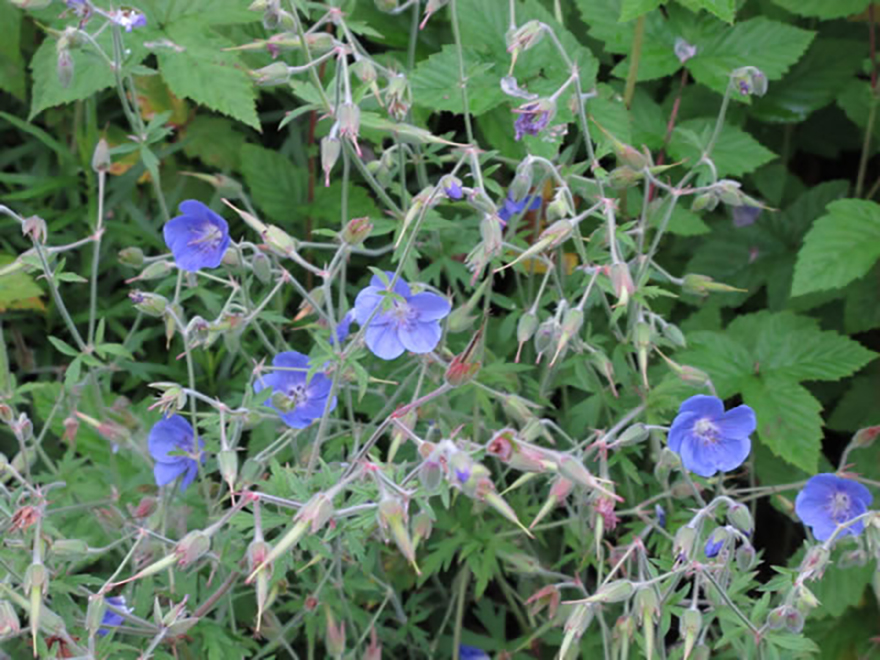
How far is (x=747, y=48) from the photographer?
2328 millimetres

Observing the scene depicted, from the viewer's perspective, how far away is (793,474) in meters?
2.32

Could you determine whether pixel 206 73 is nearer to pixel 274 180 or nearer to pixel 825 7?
pixel 274 180

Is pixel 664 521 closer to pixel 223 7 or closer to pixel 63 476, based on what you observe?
pixel 63 476

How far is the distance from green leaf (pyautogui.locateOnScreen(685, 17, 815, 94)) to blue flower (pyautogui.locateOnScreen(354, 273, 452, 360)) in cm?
99

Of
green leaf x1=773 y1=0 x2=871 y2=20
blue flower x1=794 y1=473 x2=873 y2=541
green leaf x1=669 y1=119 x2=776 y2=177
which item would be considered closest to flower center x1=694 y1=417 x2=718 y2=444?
blue flower x1=794 y1=473 x2=873 y2=541

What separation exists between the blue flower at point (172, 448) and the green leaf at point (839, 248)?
47.9 inches

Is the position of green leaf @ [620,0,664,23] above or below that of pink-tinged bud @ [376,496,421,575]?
above

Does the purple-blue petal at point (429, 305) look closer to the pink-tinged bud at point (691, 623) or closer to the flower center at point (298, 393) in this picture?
the flower center at point (298, 393)

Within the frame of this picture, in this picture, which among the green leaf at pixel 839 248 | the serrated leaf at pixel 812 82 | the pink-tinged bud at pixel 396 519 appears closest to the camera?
the pink-tinged bud at pixel 396 519

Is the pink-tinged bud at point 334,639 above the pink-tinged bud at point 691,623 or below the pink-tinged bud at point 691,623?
below

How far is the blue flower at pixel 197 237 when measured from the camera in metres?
1.73

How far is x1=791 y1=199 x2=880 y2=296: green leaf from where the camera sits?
7.03 ft

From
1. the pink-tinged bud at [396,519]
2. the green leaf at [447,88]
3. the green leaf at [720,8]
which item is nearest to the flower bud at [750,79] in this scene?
the green leaf at [720,8]

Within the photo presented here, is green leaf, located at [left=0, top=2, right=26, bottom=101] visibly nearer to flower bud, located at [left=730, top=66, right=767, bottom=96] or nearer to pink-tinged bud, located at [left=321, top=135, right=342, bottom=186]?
pink-tinged bud, located at [left=321, top=135, right=342, bottom=186]
